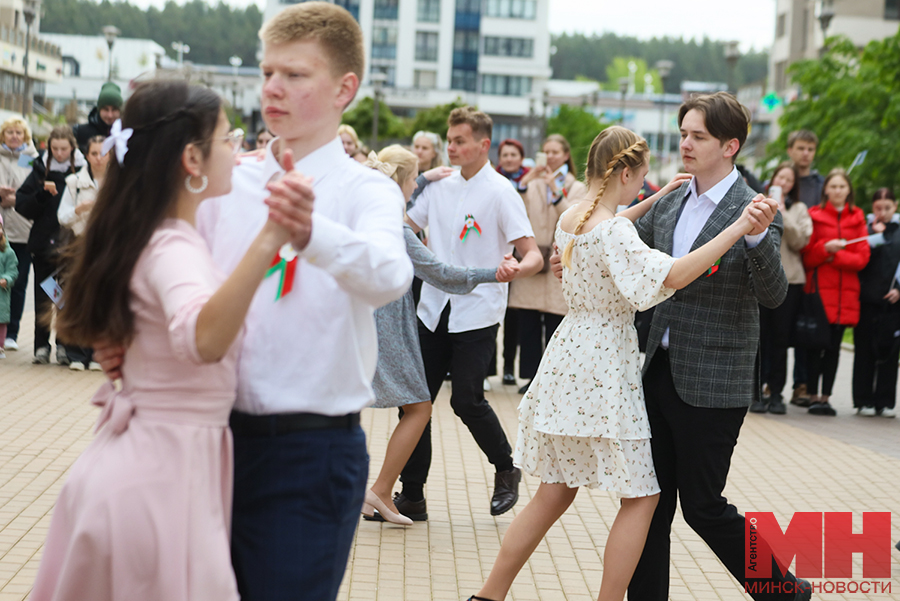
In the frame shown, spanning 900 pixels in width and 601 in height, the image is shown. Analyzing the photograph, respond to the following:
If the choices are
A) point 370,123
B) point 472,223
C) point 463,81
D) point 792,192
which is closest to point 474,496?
point 472,223

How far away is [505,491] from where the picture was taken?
606cm

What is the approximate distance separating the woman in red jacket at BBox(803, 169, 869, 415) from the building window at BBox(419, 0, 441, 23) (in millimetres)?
82315

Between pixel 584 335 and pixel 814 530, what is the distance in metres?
2.95

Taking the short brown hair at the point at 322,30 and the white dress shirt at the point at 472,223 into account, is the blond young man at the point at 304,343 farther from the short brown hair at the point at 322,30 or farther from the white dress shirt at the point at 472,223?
the white dress shirt at the point at 472,223

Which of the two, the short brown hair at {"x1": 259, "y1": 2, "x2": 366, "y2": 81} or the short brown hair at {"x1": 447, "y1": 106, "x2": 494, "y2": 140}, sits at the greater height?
the short brown hair at {"x1": 447, "y1": 106, "x2": 494, "y2": 140}

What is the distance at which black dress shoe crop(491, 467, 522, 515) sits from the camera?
237 inches

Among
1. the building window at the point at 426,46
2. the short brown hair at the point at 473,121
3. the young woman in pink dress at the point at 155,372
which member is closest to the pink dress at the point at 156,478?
the young woman in pink dress at the point at 155,372

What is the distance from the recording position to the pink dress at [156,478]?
2256 mm

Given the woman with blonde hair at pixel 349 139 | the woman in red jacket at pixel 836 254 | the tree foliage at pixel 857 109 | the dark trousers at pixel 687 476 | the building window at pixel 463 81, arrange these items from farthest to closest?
the building window at pixel 463 81
the tree foliage at pixel 857 109
the woman in red jacket at pixel 836 254
the woman with blonde hair at pixel 349 139
the dark trousers at pixel 687 476

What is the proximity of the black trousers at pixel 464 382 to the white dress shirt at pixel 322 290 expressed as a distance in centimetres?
338

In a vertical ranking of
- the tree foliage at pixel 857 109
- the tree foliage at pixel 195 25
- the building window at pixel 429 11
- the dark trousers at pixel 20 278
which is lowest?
the dark trousers at pixel 20 278

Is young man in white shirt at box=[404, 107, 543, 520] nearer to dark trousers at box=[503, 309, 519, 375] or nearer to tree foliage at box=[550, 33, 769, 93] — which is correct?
dark trousers at box=[503, 309, 519, 375]

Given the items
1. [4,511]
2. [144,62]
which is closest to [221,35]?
[144,62]

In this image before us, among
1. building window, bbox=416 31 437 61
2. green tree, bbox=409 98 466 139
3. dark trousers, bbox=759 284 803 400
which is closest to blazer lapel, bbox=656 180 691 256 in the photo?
dark trousers, bbox=759 284 803 400
